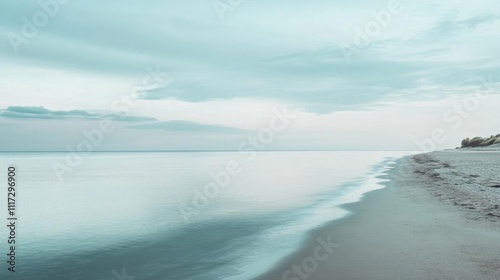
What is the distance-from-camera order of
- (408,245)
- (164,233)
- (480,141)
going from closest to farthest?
(408,245) < (164,233) < (480,141)

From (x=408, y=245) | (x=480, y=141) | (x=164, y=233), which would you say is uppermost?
(x=480, y=141)

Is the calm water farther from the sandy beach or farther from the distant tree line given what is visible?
the distant tree line

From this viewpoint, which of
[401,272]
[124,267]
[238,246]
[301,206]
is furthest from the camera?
[301,206]

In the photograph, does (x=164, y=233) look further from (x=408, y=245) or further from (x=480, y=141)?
(x=480, y=141)

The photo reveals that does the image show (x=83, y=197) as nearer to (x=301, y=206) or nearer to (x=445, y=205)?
(x=301, y=206)

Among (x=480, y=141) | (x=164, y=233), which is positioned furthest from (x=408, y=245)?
(x=480, y=141)

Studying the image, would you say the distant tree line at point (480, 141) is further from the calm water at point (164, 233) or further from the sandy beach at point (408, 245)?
the sandy beach at point (408, 245)

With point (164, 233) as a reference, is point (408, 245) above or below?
below

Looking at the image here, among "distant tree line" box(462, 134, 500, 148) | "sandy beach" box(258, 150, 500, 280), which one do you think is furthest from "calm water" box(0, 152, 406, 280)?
"distant tree line" box(462, 134, 500, 148)

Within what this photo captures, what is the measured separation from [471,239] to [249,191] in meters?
18.8

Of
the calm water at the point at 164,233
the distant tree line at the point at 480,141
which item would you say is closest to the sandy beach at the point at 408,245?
the calm water at the point at 164,233

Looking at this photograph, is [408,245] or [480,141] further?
[480,141]

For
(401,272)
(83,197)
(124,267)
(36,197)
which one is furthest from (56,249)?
(36,197)

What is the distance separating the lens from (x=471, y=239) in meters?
11.2
